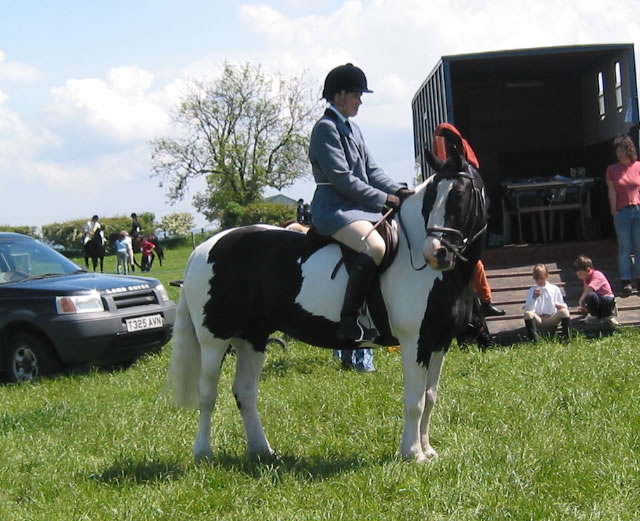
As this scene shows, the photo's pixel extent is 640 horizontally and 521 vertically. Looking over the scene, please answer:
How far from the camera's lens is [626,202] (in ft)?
37.2

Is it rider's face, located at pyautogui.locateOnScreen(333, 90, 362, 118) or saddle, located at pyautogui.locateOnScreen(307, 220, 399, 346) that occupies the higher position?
rider's face, located at pyautogui.locateOnScreen(333, 90, 362, 118)

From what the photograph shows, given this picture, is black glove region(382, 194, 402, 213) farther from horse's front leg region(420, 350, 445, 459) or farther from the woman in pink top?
the woman in pink top

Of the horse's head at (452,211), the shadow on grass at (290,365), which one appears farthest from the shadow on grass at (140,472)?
the shadow on grass at (290,365)

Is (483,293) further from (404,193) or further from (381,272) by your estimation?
(381,272)

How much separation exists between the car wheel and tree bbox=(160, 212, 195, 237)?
119ft

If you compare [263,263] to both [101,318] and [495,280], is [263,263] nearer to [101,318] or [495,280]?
[101,318]

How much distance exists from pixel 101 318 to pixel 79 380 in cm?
78

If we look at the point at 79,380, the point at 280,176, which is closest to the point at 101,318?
the point at 79,380

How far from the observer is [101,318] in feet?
32.9

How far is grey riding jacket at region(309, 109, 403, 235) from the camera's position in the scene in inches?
220

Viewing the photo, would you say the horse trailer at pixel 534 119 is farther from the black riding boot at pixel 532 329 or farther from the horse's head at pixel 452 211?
the horse's head at pixel 452 211

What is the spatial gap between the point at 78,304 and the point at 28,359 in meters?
0.93

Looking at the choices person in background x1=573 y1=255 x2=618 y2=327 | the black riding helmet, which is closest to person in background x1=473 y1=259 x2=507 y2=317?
person in background x1=573 y1=255 x2=618 y2=327

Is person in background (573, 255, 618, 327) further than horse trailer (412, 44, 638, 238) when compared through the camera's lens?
No
